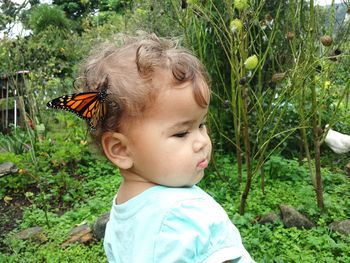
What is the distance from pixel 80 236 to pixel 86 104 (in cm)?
221

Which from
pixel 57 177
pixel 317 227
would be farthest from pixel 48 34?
pixel 317 227

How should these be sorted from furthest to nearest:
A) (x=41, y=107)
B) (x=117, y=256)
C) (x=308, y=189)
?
1. (x=41, y=107)
2. (x=308, y=189)
3. (x=117, y=256)

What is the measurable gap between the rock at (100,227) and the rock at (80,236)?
0.04 meters

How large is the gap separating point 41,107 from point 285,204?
3703 millimetres

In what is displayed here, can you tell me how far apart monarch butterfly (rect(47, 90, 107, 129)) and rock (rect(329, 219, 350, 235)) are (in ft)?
7.41

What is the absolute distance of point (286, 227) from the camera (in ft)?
10.3

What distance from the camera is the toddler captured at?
117 cm

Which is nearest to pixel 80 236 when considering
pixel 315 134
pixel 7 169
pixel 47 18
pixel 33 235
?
pixel 33 235

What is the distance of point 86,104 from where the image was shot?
1.28 metres

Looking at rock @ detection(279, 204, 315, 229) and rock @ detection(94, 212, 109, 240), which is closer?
rock @ detection(279, 204, 315, 229)

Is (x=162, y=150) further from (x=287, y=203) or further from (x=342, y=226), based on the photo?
(x=287, y=203)

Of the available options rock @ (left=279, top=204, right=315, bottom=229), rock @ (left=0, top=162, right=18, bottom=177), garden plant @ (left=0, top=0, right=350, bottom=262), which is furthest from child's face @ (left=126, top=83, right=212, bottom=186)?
rock @ (left=0, top=162, right=18, bottom=177)

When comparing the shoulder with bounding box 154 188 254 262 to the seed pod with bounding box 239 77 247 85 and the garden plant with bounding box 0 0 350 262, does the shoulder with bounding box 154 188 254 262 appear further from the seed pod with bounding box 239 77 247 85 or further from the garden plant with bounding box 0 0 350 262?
the seed pod with bounding box 239 77 247 85

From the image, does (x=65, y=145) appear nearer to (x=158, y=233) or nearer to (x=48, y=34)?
(x=158, y=233)
